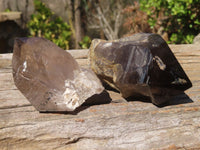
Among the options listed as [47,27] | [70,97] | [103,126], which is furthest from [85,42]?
[103,126]

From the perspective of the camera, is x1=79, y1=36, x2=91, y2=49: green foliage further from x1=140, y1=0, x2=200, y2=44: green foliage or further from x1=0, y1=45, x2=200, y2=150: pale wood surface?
x1=0, y1=45, x2=200, y2=150: pale wood surface

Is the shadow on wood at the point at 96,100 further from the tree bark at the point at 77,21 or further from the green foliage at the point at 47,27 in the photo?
the tree bark at the point at 77,21

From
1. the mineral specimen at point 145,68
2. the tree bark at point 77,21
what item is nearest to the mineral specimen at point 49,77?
the mineral specimen at point 145,68

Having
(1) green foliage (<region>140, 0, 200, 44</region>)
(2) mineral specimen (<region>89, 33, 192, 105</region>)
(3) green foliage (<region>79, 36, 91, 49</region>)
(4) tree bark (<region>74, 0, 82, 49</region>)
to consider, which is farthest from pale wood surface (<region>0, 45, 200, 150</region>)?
(4) tree bark (<region>74, 0, 82, 49</region>)

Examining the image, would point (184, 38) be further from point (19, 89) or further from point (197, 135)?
point (19, 89)

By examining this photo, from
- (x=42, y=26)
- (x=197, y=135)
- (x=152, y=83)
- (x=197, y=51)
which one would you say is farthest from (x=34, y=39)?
(x=42, y=26)

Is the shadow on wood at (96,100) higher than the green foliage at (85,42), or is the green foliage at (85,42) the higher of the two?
the shadow on wood at (96,100)
